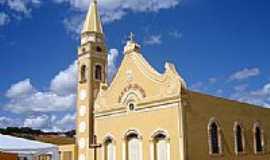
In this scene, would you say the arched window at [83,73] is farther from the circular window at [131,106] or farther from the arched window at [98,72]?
the circular window at [131,106]

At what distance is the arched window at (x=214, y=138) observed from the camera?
26.5 meters

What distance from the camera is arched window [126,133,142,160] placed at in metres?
27.5

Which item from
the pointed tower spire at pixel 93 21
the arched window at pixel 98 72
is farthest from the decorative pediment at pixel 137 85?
the pointed tower spire at pixel 93 21

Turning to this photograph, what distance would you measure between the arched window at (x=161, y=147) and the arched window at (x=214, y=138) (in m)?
2.96

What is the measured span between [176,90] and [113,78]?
6966mm

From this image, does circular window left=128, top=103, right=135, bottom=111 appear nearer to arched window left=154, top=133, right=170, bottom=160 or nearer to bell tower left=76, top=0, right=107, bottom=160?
arched window left=154, top=133, right=170, bottom=160

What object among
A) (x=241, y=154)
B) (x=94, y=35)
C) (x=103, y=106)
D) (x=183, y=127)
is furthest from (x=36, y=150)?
(x=94, y=35)

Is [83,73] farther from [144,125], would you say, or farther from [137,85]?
[144,125]

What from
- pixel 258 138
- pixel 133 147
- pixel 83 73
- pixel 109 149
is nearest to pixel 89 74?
pixel 83 73

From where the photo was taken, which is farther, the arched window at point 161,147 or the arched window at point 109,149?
the arched window at point 109,149

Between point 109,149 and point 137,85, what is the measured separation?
543 centimetres

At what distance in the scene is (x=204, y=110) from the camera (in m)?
26.2

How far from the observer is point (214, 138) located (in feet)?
88.9

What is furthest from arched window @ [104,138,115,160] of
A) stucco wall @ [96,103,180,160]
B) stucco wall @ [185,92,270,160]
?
stucco wall @ [185,92,270,160]
